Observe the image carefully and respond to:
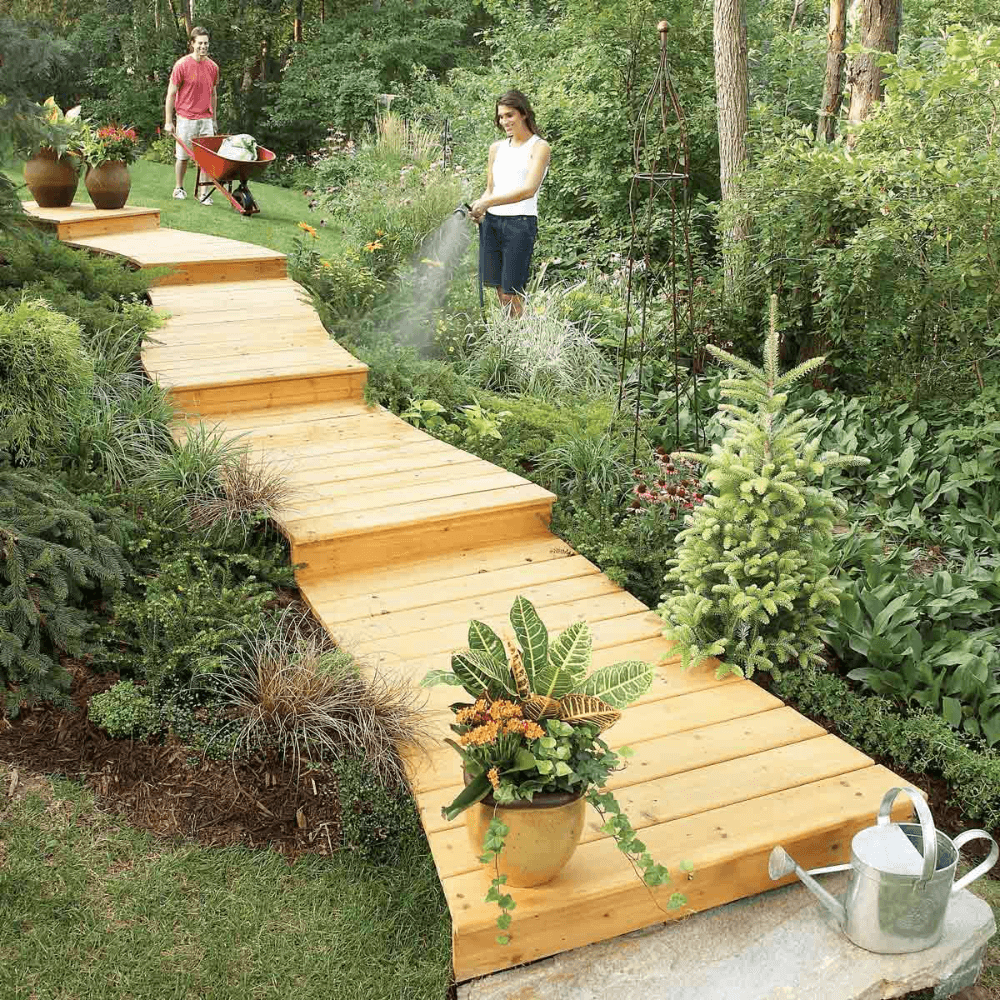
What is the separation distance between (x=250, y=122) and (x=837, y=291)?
1106cm

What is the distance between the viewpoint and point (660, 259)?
837 cm

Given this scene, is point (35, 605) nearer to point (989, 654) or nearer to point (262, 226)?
point (989, 654)

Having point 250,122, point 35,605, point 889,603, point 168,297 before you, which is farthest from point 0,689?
point 250,122

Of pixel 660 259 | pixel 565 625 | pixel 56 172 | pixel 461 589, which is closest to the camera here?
pixel 565 625

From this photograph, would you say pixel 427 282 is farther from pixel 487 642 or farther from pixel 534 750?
pixel 534 750

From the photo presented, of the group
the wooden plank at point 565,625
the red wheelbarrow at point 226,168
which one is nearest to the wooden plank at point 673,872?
the wooden plank at point 565,625

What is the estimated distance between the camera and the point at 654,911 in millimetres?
2615

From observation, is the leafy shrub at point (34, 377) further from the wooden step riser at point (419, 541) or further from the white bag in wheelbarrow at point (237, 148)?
the white bag in wheelbarrow at point (237, 148)

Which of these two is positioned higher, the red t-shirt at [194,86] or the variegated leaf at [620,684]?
the red t-shirt at [194,86]

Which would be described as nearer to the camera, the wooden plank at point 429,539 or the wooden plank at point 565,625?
the wooden plank at point 565,625

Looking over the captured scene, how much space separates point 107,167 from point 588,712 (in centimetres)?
720

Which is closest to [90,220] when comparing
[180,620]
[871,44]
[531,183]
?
[531,183]

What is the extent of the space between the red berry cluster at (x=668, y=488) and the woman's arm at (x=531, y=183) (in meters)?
2.10

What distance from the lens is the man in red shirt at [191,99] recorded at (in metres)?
9.16
